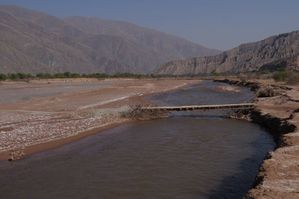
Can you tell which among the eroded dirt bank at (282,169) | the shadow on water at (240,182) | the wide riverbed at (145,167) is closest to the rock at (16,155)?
the wide riverbed at (145,167)

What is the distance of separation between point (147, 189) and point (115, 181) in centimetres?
173

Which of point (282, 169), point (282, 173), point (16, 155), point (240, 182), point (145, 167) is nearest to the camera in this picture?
point (282, 173)

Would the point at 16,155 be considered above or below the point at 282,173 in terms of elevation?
below

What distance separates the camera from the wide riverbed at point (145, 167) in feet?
56.4

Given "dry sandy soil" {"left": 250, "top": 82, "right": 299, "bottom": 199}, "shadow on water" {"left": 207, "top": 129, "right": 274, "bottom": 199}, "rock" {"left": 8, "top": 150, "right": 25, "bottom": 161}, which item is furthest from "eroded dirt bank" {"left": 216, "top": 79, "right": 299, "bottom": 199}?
"rock" {"left": 8, "top": 150, "right": 25, "bottom": 161}

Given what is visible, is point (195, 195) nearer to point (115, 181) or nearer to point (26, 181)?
point (115, 181)

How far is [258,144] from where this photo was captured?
1054 inches

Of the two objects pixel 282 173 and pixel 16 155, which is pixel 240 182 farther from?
pixel 16 155

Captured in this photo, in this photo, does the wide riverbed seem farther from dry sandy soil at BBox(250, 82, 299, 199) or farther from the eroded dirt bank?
dry sandy soil at BBox(250, 82, 299, 199)

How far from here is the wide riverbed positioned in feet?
56.4

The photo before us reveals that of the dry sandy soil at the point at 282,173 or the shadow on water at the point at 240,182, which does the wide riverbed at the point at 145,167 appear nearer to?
the shadow on water at the point at 240,182

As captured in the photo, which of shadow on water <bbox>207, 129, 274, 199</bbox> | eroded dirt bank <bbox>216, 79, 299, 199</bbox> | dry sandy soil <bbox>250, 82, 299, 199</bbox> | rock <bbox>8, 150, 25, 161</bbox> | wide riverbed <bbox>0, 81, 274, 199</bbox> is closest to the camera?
dry sandy soil <bbox>250, 82, 299, 199</bbox>

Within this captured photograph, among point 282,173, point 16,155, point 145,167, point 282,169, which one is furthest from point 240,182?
point 16,155

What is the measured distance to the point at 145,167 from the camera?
20.7 meters
